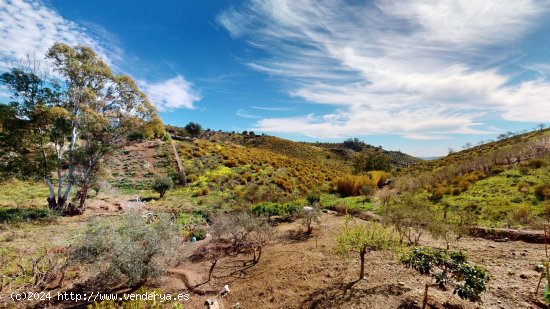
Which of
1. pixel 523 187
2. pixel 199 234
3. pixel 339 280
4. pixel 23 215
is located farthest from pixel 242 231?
pixel 523 187

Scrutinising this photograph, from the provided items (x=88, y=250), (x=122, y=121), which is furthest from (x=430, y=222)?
(x=122, y=121)

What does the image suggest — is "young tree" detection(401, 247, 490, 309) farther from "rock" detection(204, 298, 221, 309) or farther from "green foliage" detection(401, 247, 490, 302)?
"rock" detection(204, 298, 221, 309)

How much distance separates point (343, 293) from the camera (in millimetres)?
7648

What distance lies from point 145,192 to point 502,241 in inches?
1031

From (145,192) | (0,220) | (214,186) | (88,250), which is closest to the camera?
(88,250)

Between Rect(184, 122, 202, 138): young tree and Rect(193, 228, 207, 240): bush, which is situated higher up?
A: Rect(184, 122, 202, 138): young tree

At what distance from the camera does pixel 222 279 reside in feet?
33.0

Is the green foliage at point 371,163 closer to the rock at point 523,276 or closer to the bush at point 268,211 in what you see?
the bush at point 268,211

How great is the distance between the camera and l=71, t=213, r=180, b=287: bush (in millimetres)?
8453

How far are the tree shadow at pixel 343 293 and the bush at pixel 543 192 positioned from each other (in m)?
13.4

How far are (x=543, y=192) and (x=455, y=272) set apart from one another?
45.8ft

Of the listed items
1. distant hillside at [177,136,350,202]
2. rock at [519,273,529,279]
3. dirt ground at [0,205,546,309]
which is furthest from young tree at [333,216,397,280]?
distant hillside at [177,136,350,202]

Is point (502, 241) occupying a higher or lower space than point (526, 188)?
lower

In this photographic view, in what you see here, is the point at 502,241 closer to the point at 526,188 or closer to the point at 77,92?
the point at 526,188
